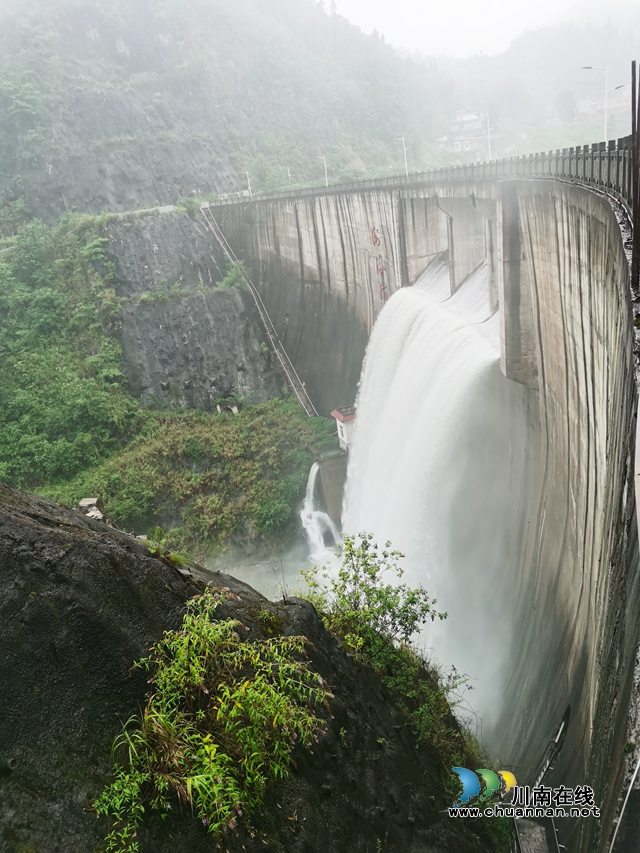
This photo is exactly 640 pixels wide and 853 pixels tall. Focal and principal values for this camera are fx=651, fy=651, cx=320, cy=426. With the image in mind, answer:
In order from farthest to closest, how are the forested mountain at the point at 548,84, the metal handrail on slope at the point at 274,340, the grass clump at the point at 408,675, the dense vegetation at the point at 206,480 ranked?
the forested mountain at the point at 548,84 < the metal handrail on slope at the point at 274,340 < the dense vegetation at the point at 206,480 < the grass clump at the point at 408,675

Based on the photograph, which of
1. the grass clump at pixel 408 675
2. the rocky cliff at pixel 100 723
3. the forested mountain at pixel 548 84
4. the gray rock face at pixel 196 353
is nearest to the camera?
the rocky cliff at pixel 100 723

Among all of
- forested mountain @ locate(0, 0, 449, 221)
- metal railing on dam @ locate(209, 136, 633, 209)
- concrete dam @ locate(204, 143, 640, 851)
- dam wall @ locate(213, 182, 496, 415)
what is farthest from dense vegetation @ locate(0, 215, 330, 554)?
forested mountain @ locate(0, 0, 449, 221)

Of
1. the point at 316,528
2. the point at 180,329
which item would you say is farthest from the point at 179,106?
the point at 316,528

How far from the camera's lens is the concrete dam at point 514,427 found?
6.61 m

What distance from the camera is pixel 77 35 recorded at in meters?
59.3

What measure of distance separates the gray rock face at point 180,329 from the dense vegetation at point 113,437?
46.0 inches

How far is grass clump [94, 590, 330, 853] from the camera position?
4.50 m

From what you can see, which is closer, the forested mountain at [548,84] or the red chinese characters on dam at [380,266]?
the red chinese characters on dam at [380,266]

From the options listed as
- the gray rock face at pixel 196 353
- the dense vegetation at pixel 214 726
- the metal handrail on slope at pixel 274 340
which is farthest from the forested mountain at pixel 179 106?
the dense vegetation at pixel 214 726

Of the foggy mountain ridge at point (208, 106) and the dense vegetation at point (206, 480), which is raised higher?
the foggy mountain ridge at point (208, 106)

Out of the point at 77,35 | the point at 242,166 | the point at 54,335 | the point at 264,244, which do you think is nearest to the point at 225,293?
the point at 264,244

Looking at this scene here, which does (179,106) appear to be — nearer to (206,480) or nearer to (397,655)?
(206,480)

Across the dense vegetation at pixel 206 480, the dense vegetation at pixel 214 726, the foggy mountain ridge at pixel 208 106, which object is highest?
the foggy mountain ridge at pixel 208 106

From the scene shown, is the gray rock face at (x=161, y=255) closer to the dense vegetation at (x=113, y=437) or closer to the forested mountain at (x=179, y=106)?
the dense vegetation at (x=113, y=437)
